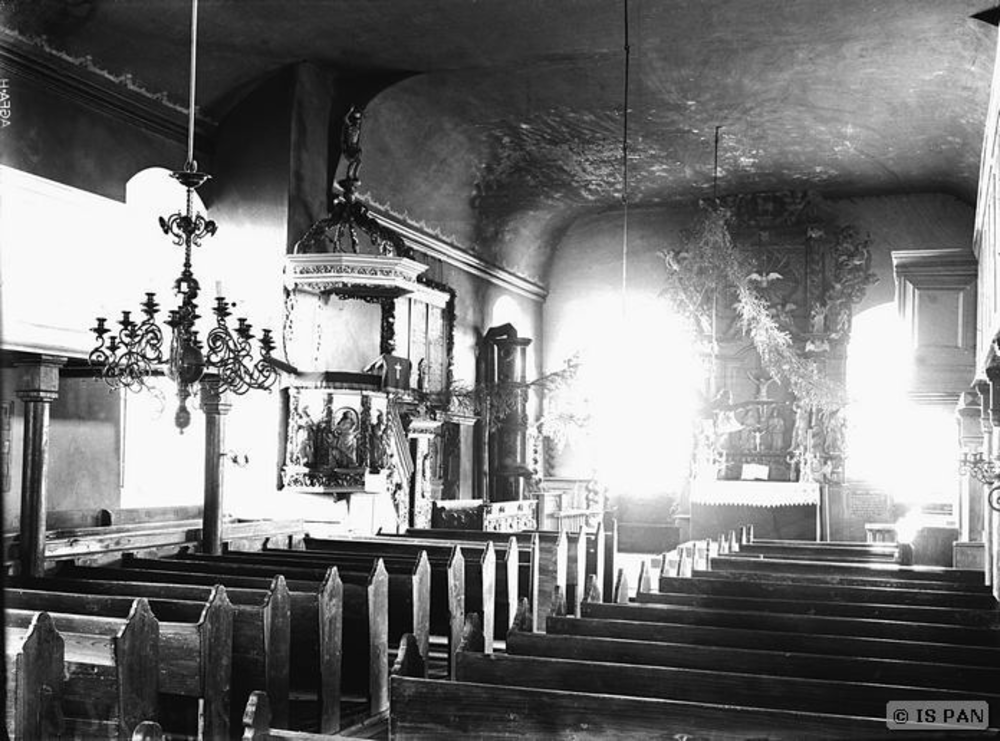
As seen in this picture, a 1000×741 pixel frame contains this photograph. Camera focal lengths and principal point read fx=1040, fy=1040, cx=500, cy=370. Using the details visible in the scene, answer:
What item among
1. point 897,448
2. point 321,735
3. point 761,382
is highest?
point 761,382

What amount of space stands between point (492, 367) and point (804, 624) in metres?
11.1

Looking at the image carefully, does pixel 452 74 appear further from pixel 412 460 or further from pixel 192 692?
pixel 192 692

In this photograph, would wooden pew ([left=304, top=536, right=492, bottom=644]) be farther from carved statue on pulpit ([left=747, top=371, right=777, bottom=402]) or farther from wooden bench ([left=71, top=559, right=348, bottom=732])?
carved statue on pulpit ([left=747, top=371, right=777, bottom=402])

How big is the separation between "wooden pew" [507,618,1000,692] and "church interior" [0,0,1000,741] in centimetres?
1

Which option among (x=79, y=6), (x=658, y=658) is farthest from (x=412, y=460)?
(x=658, y=658)

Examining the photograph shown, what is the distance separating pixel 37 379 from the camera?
6602 mm

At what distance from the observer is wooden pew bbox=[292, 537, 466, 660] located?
6.20 m

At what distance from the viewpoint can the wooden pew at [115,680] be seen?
3857 mm

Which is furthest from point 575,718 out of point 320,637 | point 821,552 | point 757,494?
point 757,494

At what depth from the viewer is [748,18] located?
9.91m

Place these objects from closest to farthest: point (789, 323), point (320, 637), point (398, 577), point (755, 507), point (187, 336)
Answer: point (320, 637), point (187, 336), point (398, 577), point (755, 507), point (789, 323)

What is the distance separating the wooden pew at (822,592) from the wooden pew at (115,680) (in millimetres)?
3165

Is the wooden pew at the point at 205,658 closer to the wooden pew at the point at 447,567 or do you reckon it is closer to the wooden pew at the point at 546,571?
the wooden pew at the point at 447,567

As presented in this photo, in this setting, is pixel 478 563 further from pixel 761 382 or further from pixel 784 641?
pixel 761 382
